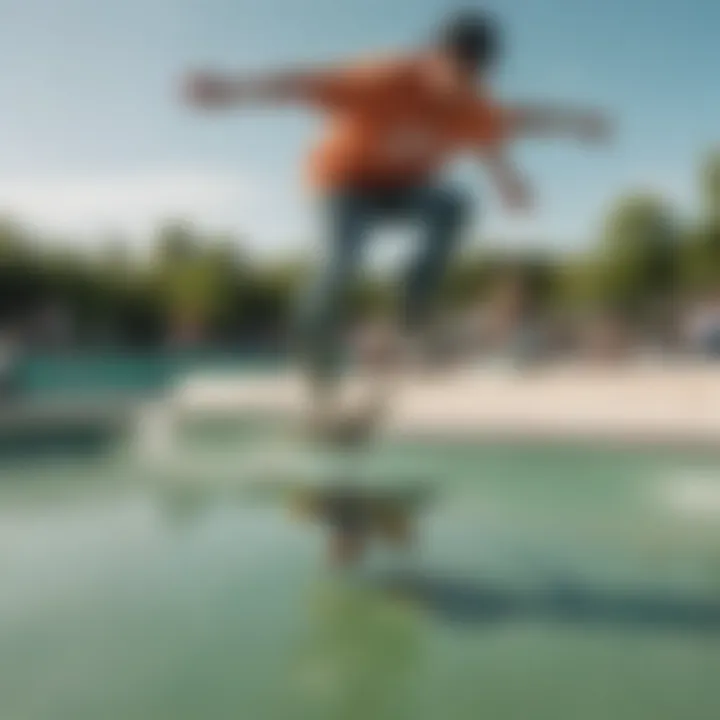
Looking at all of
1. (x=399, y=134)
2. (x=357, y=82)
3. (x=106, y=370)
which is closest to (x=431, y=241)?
(x=399, y=134)

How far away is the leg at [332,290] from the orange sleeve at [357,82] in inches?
7.5

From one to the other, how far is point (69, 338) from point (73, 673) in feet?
7.01

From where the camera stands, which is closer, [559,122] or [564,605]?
[564,605]

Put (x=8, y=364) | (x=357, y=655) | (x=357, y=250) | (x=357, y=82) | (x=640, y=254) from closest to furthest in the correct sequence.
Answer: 1. (x=357, y=655)
2. (x=357, y=82)
3. (x=357, y=250)
4. (x=8, y=364)
5. (x=640, y=254)

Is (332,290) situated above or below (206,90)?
below

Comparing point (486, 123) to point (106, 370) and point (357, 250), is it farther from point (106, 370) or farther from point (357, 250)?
point (106, 370)

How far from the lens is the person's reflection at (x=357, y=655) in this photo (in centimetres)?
129

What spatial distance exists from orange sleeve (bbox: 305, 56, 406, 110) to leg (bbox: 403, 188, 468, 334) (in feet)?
0.77

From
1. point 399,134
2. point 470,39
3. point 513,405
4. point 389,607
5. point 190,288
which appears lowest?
point 389,607

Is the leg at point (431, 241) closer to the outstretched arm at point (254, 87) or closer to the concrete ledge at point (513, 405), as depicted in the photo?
the outstretched arm at point (254, 87)

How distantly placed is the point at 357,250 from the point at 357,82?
0.33 metres

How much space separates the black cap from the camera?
1.71 metres

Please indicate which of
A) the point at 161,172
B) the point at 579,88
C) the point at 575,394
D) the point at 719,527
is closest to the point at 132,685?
the point at 161,172

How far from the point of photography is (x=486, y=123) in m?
1.72
